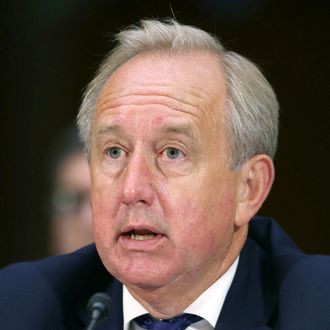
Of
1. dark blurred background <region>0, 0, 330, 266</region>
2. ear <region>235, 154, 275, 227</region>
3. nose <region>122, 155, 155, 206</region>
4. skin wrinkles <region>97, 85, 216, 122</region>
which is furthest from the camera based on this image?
dark blurred background <region>0, 0, 330, 266</region>

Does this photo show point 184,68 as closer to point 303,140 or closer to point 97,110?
point 97,110

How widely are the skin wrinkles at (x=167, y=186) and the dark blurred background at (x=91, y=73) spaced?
2.14 meters

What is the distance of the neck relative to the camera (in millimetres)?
2301

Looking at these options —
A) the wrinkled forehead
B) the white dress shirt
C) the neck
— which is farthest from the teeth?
the wrinkled forehead

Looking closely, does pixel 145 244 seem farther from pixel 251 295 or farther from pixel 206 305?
pixel 251 295

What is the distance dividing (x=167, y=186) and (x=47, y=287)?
0.58 meters

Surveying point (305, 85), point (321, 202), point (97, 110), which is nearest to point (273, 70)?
point (305, 85)

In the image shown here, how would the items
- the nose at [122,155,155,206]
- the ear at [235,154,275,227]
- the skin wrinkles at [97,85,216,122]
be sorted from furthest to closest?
1. the ear at [235,154,275,227]
2. the skin wrinkles at [97,85,216,122]
3. the nose at [122,155,155,206]

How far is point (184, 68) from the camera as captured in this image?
2348mm

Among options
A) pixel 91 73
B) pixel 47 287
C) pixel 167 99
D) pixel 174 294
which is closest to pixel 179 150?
pixel 167 99

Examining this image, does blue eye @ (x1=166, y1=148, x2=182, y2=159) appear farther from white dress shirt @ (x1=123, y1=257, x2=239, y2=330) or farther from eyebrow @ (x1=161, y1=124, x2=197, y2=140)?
white dress shirt @ (x1=123, y1=257, x2=239, y2=330)

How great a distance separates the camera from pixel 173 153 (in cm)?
227

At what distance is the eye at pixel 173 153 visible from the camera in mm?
2268

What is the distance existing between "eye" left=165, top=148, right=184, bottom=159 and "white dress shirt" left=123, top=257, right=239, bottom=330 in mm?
386
